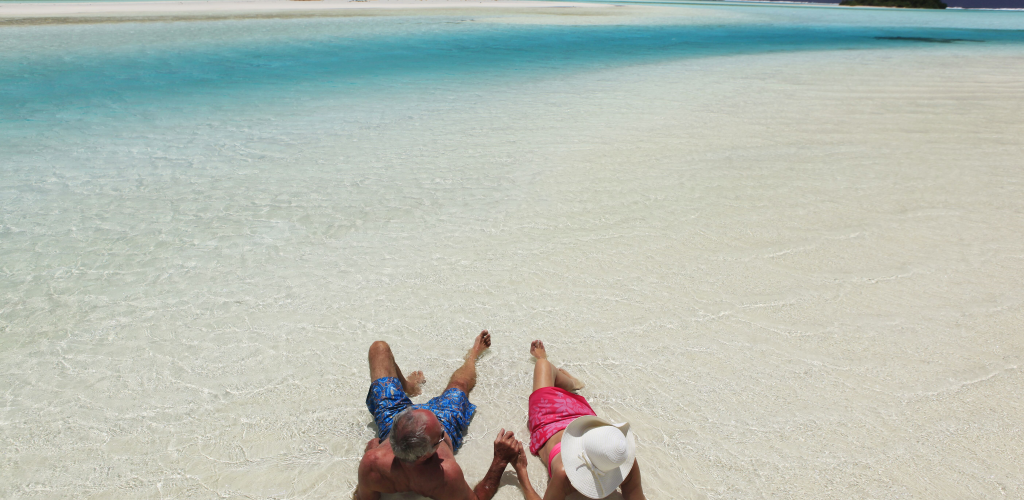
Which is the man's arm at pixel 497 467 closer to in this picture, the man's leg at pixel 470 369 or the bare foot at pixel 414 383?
the man's leg at pixel 470 369

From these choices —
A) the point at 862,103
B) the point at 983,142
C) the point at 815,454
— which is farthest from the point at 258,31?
the point at 815,454

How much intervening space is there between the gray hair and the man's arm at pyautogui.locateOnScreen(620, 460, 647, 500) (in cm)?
77

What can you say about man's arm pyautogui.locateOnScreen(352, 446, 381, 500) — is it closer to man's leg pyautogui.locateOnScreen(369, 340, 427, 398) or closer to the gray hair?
the gray hair

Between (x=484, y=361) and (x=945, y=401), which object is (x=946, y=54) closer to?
(x=945, y=401)

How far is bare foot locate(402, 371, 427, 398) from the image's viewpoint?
3062mm

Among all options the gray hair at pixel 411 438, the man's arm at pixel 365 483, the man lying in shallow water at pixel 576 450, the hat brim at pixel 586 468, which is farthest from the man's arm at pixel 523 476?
the man's arm at pixel 365 483

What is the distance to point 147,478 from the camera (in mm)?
2578

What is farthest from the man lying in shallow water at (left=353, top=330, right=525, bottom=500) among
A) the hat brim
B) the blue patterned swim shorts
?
the hat brim

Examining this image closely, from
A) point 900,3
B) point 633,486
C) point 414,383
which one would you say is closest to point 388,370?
point 414,383

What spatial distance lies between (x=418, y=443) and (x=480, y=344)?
1.18 meters

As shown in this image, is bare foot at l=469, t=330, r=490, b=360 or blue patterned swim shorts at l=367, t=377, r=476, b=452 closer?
blue patterned swim shorts at l=367, t=377, r=476, b=452

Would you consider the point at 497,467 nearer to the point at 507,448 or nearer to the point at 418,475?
the point at 507,448

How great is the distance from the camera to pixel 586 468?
226 centimetres

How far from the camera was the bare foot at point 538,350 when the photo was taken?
10.7ft
